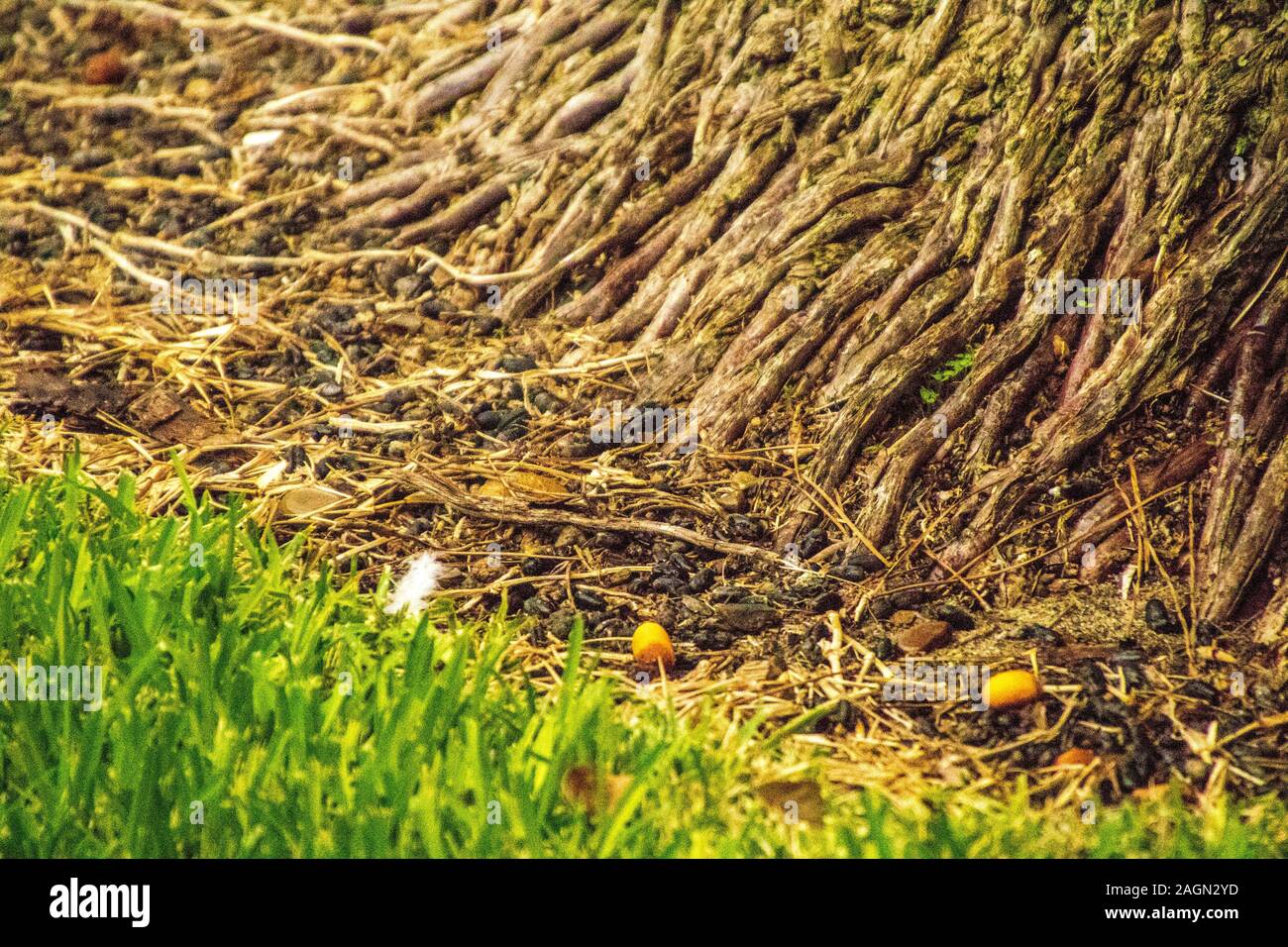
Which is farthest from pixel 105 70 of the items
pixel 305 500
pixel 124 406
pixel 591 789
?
pixel 591 789

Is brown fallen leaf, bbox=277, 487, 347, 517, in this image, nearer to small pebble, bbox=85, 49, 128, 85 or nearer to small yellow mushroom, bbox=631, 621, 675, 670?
small yellow mushroom, bbox=631, 621, 675, 670

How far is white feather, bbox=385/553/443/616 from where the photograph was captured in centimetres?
338

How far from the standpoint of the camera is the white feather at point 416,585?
11.1ft

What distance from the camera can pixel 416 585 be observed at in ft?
11.4

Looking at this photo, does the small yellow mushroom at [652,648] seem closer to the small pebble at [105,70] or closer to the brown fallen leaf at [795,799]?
the brown fallen leaf at [795,799]

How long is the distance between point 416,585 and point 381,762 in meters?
0.89

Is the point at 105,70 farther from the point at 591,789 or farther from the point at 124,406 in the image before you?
the point at 591,789

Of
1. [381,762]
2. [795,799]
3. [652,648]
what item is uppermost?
[652,648]

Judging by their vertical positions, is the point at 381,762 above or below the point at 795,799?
above

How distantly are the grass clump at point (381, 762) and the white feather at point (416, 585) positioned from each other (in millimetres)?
121

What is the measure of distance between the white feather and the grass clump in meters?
0.12

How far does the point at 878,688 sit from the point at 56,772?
1808 millimetres

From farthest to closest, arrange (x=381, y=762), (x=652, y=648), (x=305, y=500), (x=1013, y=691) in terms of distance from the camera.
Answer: (x=305, y=500)
(x=652, y=648)
(x=1013, y=691)
(x=381, y=762)

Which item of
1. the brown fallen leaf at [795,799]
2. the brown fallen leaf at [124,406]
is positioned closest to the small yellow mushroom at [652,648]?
the brown fallen leaf at [795,799]
